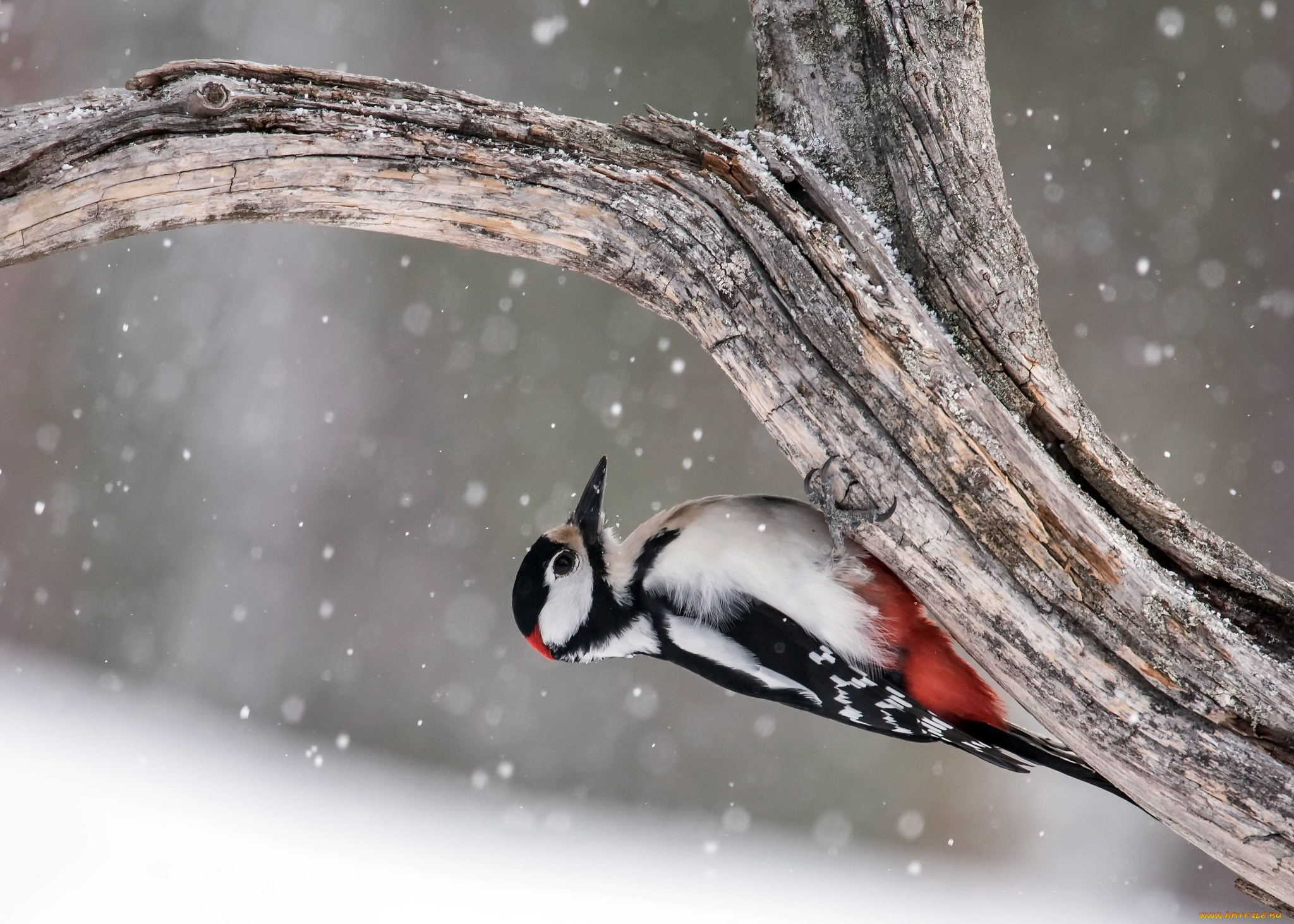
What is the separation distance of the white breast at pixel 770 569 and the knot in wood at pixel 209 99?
790 millimetres

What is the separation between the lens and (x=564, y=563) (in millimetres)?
1354

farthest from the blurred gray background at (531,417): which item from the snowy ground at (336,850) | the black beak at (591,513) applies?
the black beak at (591,513)

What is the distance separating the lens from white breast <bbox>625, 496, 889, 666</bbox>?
1206 mm

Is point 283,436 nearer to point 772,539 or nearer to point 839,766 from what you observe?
point 772,539

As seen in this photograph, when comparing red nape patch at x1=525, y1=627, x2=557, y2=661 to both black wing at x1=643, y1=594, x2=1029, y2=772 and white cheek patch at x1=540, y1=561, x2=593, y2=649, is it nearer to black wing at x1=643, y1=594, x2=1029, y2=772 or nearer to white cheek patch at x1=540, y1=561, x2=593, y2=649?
white cheek patch at x1=540, y1=561, x2=593, y2=649

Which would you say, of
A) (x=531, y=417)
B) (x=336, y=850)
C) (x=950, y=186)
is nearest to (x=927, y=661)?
(x=950, y=186)

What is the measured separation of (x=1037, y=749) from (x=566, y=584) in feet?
2.39

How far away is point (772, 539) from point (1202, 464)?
2.23 meters

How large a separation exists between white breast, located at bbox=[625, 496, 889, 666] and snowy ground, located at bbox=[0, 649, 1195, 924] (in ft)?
4.66

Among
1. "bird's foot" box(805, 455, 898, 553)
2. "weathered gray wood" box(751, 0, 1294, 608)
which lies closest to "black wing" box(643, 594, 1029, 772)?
"bird's foot" box(805, 455, 898, 553)

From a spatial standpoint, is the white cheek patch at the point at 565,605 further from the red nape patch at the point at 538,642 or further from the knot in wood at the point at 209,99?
the knot in wood at the point at 209,99

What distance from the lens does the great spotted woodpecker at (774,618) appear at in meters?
1.21

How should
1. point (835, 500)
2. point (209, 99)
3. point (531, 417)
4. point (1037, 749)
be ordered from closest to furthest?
1. point (209, 99)
2. point (835, 500)
3. point (1037, 749)
4. point (531, 417)

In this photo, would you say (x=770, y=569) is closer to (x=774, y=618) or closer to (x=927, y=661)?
(x=774, y=618)
